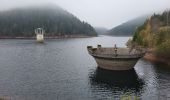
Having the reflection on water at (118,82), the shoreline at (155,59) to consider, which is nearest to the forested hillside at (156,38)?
the shoreline at (155,59)

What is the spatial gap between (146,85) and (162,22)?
98.0 meters

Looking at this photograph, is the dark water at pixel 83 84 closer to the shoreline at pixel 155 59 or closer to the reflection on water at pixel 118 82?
the reflection on water at pixel 118 82

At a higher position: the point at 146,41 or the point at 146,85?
the point at 146,41

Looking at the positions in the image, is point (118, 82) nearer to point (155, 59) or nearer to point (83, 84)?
point (83, 84)

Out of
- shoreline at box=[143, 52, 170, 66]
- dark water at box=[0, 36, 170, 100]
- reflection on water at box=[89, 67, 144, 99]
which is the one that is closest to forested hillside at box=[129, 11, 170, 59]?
shoreline at box=[143, 52, 170, 66]

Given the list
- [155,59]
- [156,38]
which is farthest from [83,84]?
[156,38]

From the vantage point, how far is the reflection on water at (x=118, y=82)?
5591cm

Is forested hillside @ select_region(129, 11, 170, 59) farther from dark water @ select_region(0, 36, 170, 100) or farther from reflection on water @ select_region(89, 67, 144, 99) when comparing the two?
reflection on water @ select_region(89, 67, 144, 99)

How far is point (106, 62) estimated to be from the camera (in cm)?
8412

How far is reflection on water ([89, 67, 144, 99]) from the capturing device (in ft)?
183

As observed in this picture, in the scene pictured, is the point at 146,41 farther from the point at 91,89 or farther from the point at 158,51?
the point at 91,89

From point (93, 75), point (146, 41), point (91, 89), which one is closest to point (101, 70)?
point (93, 75)

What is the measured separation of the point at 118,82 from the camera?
65.9 m

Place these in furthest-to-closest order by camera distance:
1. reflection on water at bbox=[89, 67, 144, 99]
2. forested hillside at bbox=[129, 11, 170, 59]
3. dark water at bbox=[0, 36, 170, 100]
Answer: forested hillside at bbox=[129, 11, 170, 59]
reflection on water at bbox=[89, 67, 144, 99]
dark water at bbox=[0, 36, 170, 100]
